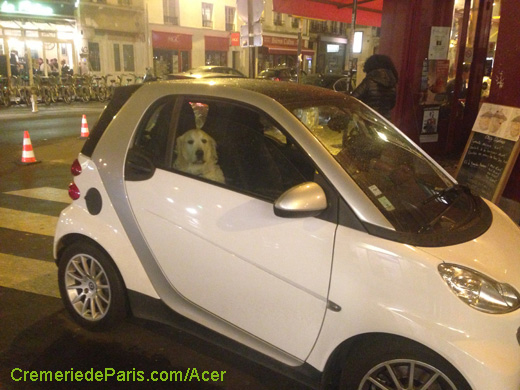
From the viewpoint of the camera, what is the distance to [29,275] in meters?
4.24

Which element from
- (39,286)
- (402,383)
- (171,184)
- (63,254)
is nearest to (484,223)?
(402,383)

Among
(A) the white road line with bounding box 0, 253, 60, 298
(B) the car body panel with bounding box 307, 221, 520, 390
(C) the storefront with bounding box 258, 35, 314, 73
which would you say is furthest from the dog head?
(C) the storefront with bounding box 258, 35, 314, 73

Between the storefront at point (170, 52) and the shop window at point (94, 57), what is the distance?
152 inches

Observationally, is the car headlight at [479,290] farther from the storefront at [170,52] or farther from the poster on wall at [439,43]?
the storefront at [170,52]

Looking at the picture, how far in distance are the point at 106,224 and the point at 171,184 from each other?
60cm

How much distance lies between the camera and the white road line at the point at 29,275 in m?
3.99

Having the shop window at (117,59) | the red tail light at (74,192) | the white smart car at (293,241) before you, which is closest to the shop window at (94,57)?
the shop window at (117,59)

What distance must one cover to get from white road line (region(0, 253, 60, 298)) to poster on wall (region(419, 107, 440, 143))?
661 cm

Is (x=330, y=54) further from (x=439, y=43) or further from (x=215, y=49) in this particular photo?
(x=439, y=43)

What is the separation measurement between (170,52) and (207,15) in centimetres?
410

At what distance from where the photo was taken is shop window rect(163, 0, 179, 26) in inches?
1179

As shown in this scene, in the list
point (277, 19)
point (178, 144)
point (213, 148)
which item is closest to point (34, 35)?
point (277, 19)

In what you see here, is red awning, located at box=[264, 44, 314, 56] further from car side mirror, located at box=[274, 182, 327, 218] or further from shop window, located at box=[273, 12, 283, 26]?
Result: car side mirror, located at box=[274, 182, 327, 218]

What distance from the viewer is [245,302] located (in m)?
2.53
